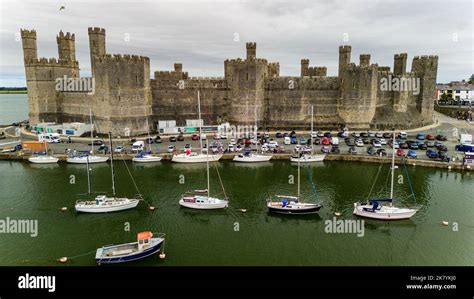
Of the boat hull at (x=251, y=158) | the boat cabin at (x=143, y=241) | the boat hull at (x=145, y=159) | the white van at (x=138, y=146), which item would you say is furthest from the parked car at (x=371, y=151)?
the boat cabin at (x=143, y=241)

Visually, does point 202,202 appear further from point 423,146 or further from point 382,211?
point 423,146

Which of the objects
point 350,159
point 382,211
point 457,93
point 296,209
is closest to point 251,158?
point 350,159

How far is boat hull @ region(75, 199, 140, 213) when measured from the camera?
24.8 metres

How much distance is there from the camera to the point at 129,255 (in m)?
18.7

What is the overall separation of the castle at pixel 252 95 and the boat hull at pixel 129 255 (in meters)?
30.0

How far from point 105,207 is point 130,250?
6.99 metres

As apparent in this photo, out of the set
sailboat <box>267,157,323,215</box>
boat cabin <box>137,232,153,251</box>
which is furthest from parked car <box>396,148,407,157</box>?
boat cabin <box>137,232,153,251</box>

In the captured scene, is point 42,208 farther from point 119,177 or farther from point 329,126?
point 329,126

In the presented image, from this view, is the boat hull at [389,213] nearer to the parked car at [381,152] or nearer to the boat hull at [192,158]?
the parked car at [381,152]

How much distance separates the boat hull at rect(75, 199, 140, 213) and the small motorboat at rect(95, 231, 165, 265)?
589 centimetres

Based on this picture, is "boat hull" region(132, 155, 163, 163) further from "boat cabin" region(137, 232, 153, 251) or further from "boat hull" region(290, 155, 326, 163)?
"boat cabin" region(137, 232, 153, 251)

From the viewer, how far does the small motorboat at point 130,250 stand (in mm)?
18500

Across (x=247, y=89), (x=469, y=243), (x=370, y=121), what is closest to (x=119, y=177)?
(x=247, y=89)
